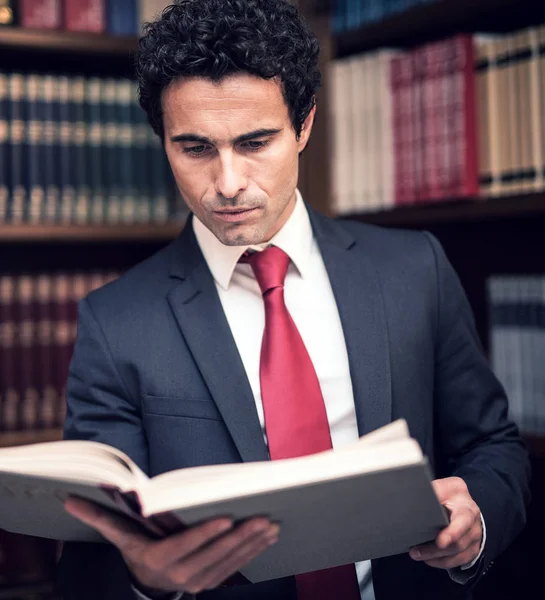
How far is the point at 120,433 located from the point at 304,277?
365mm

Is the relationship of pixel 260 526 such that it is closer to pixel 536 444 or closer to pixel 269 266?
pixel 269 266

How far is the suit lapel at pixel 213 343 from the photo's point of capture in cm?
112

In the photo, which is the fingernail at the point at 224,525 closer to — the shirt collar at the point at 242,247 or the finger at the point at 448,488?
the finger at the point at 448,488

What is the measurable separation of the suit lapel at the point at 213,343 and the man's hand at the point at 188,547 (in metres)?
0.26

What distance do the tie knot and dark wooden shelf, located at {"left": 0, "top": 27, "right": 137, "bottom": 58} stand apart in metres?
0.86

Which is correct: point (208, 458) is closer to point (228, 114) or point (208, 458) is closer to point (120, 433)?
point (120, 433)

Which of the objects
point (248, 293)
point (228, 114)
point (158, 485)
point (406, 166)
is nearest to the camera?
point (158, 485)

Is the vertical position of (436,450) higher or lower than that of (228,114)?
lower

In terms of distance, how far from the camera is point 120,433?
116 cm

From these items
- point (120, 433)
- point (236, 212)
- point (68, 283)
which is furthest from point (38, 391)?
point (236, 212)

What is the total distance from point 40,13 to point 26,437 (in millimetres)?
974

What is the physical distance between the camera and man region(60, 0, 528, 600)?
1112 millimetres

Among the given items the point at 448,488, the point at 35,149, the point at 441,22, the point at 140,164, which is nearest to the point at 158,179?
the point at 140,164

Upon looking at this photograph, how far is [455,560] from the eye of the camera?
3.18ft
